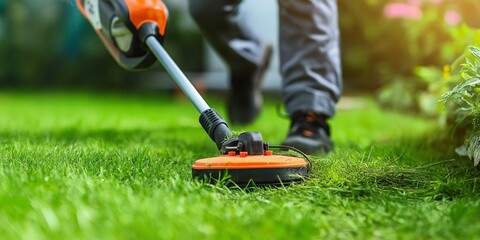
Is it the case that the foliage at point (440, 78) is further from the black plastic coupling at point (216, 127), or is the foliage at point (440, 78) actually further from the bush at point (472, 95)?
the black plastic coupling at point (216, 127)

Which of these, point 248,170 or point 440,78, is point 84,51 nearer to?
point 440,78

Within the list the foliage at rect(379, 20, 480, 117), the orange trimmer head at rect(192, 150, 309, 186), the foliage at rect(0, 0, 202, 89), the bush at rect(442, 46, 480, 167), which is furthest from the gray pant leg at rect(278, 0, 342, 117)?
the foliage at rect(0, 0, 202, 89)

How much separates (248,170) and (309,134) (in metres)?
0.78

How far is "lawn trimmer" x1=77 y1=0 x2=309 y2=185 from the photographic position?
1.46 m

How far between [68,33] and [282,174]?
6667 millimetres

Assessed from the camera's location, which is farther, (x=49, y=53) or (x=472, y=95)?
(x=49, y=53)

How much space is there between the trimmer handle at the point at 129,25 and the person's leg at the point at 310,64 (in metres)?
0.48

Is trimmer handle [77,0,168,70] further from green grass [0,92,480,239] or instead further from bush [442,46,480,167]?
bush [442,46,480,167]

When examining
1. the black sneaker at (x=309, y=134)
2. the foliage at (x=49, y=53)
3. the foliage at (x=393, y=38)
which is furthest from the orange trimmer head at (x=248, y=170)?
the foliage at (x=49, y=53)

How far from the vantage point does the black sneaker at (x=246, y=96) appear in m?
3.17

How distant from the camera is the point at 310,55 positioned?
228 cm

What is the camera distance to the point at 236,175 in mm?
1456

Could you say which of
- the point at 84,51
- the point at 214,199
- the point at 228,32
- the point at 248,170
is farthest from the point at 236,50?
the point at 84,51

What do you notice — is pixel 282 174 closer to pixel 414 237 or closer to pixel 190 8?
pixel 414 237
